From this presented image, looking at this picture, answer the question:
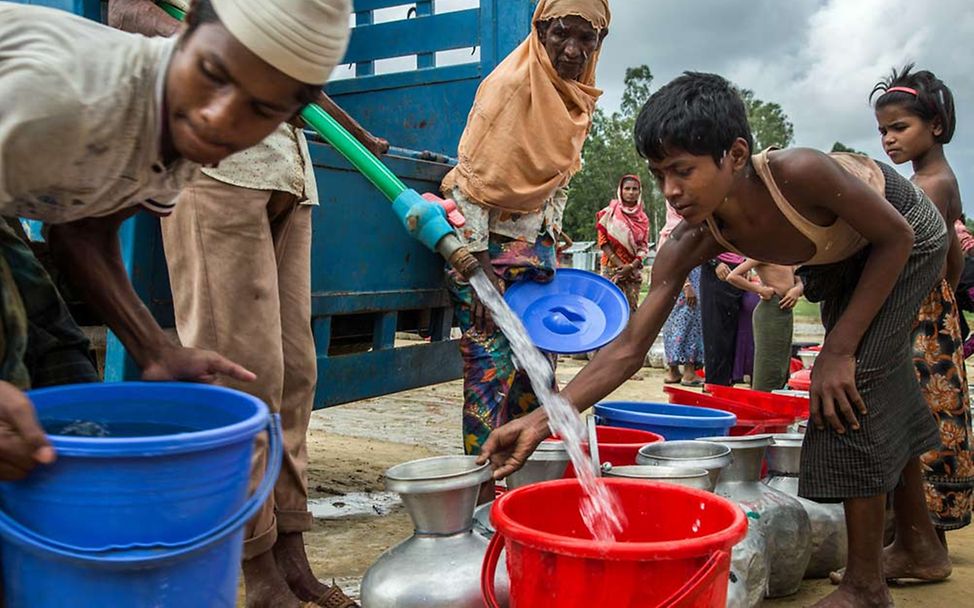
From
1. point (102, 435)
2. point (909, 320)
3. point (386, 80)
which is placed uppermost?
point (386, 80)

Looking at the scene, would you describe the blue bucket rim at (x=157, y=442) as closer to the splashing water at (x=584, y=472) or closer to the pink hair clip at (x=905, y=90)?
the splashing water at (x=584, y=472)

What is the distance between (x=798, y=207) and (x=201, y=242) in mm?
1492

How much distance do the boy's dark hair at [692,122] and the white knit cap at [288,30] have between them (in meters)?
1.11

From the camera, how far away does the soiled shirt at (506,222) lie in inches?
120

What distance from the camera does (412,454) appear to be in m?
4.44

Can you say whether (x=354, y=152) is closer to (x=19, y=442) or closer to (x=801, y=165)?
(x=801, y=165)

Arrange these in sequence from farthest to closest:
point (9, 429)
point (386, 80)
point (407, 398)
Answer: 1. point (407, 398)
2. point (386, 80)
3. point (9, 429)

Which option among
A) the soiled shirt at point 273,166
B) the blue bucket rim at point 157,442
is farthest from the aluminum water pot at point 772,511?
the blue bucket rim at point 157,442

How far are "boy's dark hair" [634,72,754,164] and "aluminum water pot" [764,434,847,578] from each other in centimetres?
106

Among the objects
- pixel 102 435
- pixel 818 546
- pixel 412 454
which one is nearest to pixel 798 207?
pixel 818 546

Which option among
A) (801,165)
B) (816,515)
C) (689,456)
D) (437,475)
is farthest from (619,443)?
(801,165)

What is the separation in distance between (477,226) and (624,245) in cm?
456

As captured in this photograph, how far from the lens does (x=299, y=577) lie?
2.18 metres

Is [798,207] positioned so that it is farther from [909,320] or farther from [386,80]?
[386,80]
